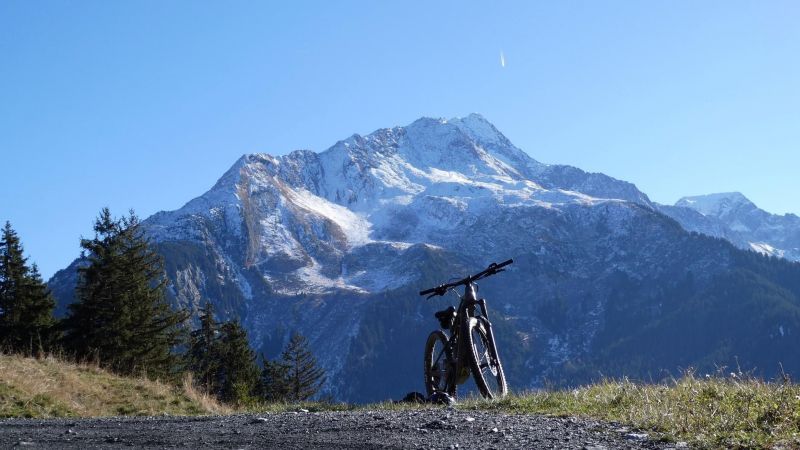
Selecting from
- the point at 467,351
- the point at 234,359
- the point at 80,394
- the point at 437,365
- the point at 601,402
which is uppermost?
the point at 467,351

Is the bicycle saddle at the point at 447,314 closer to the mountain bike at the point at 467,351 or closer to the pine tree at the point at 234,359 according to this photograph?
the mountain bike at the point at 467,351

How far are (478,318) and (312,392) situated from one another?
61904 millimetres

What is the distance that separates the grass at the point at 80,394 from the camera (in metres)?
17.4

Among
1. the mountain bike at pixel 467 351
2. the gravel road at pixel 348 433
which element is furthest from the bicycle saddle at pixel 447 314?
the gravel road at pixel 348 433

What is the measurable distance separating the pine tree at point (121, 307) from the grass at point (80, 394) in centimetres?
1473


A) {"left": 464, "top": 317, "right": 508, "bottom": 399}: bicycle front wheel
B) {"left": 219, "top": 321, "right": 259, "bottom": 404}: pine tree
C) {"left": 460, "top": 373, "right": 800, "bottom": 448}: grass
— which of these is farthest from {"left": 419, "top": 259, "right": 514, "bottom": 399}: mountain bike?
{"left": 219, "top": 321, "right": 259, "bottom": 404}: pine tree

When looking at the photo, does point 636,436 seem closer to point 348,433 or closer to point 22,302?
point 348,433

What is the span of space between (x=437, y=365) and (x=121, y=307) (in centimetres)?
2836

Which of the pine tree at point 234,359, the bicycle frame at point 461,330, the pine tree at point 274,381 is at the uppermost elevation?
the bicycle frame at point 461,330

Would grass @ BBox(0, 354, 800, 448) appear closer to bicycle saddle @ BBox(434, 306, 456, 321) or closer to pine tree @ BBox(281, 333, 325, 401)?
bicycle saddle @ BBox(434, 306, 456, 321)

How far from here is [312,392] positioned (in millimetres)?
75750

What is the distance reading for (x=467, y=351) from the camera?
15922 mm

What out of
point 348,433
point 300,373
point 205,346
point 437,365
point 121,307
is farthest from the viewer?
point 300,373

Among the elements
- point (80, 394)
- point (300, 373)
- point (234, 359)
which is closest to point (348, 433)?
point (80, 394)
